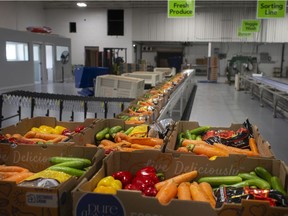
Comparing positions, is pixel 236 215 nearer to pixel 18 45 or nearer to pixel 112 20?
pixel 18 45

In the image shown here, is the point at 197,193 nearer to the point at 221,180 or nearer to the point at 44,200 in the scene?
the point at 221,180

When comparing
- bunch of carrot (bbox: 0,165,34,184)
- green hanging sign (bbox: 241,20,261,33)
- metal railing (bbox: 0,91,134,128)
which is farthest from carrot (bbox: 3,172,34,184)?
green hanging sign (bbox: 241,20,261,33)

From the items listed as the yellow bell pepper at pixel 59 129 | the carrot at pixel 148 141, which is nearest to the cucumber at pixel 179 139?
the carrot at pixel 148 141

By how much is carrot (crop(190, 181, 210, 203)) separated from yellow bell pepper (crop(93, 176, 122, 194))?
1.26 feet

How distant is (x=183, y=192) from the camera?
5.12ft

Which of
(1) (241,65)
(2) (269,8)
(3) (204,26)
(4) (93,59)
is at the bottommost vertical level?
(1) (241,65)

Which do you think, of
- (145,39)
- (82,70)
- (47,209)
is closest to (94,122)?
(47,209)

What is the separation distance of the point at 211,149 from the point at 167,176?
452 millimetres

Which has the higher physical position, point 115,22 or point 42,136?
point 115,22

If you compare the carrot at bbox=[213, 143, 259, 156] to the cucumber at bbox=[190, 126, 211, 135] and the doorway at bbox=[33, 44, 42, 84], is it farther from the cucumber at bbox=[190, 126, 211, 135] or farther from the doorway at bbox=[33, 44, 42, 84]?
the doorway at bbox=[33, 44, 42, 84]

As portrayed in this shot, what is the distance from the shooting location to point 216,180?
5.69 ft

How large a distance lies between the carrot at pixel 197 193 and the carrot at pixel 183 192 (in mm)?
21

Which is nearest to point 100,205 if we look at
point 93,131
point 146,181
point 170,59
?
point 146,181

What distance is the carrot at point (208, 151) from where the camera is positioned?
206 centimetres
